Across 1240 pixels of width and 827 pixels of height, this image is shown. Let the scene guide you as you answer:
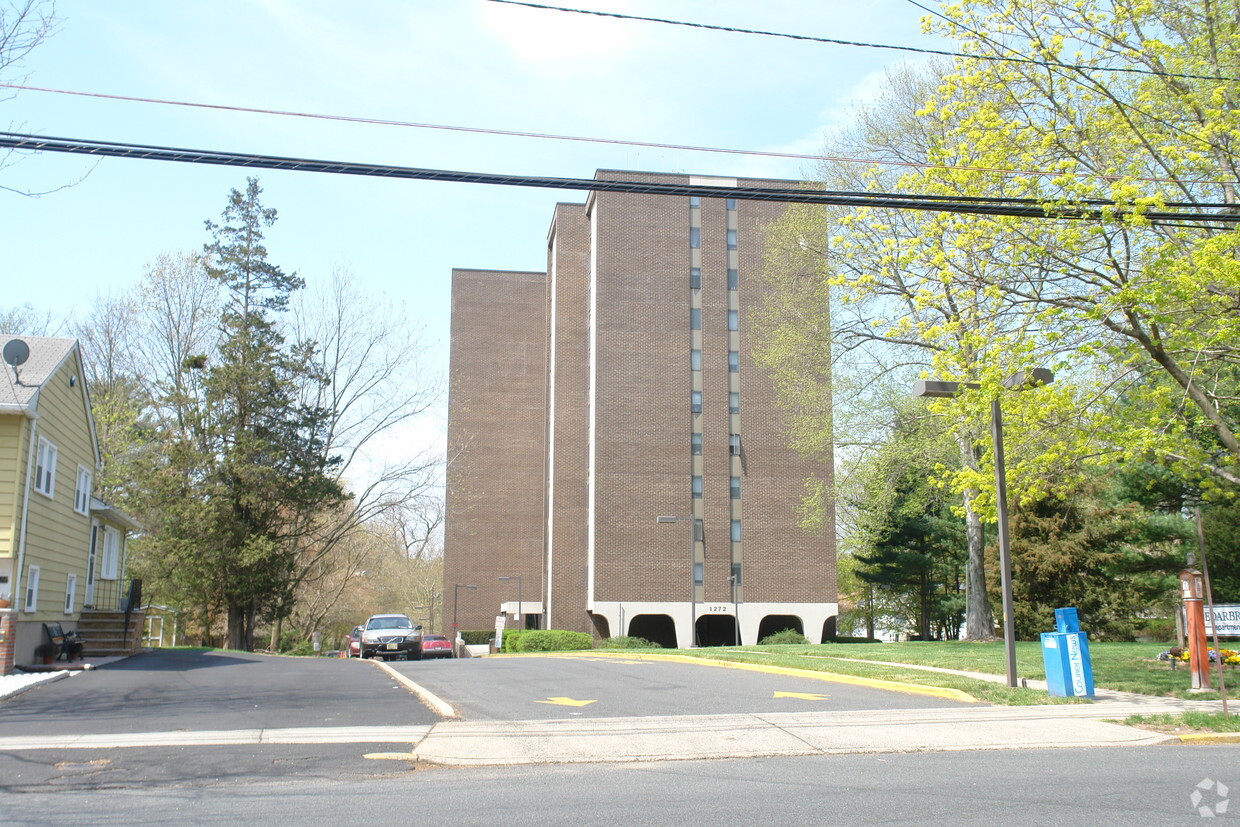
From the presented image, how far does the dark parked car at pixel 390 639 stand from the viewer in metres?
29.5

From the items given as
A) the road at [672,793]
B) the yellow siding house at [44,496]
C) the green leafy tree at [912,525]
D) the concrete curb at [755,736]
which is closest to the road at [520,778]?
the road at [672,793]

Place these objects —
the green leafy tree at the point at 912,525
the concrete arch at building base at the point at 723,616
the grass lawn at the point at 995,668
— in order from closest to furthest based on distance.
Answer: the grass lawn at the point at 995,668 < the green leafy tree at the point at 912,525 < the concrete arch at building base at the point at 723,616

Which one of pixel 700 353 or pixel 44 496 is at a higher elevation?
pixel 700 353

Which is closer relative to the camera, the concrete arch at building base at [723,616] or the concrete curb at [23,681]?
the concrete curb at [23,681]

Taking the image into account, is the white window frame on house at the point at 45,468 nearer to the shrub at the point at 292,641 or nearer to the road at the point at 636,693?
the road at the point at 636,693

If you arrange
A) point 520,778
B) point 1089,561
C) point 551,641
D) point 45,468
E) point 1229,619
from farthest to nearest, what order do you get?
point 551,641, point 1089,561, point 45,468, point 1229,619, point 520,778

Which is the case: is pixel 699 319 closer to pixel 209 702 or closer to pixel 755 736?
pixel 209 702

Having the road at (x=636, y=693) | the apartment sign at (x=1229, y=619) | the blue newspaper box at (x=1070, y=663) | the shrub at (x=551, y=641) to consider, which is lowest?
the shrub at (x=551, y=641)

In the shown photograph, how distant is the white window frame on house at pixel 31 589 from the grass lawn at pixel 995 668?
14.8 m

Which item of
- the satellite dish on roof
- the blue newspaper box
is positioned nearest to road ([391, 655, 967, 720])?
the blue newspaper box

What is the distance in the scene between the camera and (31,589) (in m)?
20.6

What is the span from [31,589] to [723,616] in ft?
122

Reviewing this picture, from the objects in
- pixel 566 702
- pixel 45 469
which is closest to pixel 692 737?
pixel 566 702

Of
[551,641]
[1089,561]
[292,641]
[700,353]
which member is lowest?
[292,641]
